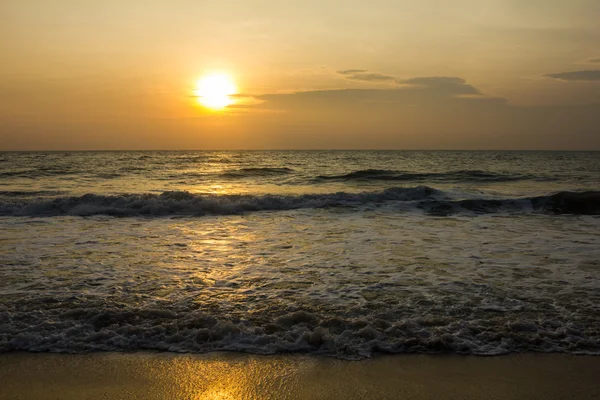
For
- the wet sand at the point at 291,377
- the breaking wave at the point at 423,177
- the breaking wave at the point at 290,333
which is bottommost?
the wet sand at the point at 291,377

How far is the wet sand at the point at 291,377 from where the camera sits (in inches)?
153

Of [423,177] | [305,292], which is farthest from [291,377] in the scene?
[423,177]

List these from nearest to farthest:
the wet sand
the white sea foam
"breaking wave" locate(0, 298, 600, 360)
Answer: the wet sand < "breaking wave" locate(0, 298, 600, 360) < the white sea foam

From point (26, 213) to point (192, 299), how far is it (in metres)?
12.3

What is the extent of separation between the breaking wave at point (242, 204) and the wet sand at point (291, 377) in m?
11.9

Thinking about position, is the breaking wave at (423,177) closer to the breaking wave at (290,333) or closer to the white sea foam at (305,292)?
the white sea foam at (305,292)

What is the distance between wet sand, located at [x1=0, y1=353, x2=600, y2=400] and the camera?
3.88 metres

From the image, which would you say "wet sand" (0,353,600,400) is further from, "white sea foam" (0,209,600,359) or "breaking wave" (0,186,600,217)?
"breaking wave" (0,186,600,217)

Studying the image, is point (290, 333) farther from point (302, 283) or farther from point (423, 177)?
point (423, 177)

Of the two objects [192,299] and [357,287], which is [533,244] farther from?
[192,299]

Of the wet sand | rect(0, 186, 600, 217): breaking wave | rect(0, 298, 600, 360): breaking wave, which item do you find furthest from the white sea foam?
rect(0, 186, 600, 217): breaking wave

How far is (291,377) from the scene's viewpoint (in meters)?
4.16

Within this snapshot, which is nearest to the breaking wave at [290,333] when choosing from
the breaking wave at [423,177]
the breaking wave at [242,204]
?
the breaking wave at [242,204]

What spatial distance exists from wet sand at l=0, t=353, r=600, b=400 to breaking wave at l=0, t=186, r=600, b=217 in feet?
39.1
